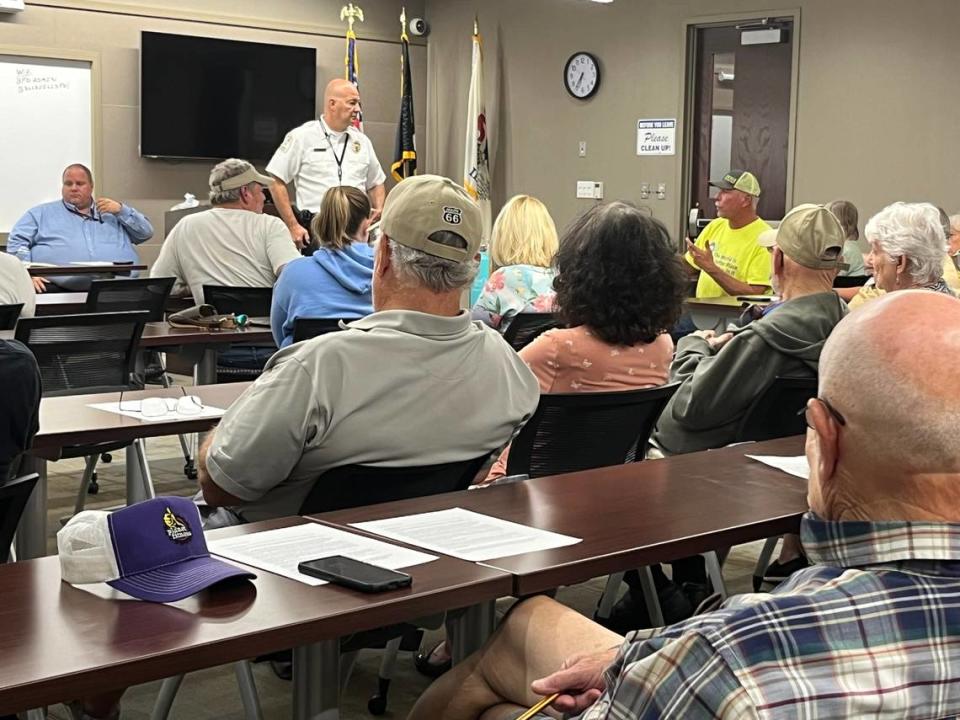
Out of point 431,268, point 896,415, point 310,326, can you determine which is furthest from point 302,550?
point 310,326

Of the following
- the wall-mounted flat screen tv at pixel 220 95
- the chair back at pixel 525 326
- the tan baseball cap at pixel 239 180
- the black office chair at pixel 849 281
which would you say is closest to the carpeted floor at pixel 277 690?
the chair back at pixel 525 326

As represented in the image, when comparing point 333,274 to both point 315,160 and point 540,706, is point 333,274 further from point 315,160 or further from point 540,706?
point 315,160

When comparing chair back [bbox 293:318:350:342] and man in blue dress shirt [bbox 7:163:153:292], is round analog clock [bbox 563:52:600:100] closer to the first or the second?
man in blue dress shirt [bbox 7:163:153:292]

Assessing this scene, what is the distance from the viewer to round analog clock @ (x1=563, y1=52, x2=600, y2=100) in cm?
1101

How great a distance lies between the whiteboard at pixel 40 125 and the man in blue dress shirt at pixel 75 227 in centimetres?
66

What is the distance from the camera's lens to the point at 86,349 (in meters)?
4.59

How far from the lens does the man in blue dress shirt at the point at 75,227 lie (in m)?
9.30

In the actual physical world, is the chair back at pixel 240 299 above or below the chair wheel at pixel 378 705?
above

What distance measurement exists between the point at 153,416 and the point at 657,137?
7.90 metres

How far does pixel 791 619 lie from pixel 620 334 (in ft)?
7.75

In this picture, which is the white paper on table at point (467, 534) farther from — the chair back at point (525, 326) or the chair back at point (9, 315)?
the chair back at point (9, 315)

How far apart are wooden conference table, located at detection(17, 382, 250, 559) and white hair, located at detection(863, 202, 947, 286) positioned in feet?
7.08

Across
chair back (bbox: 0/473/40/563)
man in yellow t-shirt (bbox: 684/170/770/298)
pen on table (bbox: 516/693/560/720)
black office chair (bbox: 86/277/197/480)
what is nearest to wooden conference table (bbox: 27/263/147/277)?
black office chair (bbox: 86/277/197/480)

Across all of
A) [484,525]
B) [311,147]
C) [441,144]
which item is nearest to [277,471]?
[484,525]
